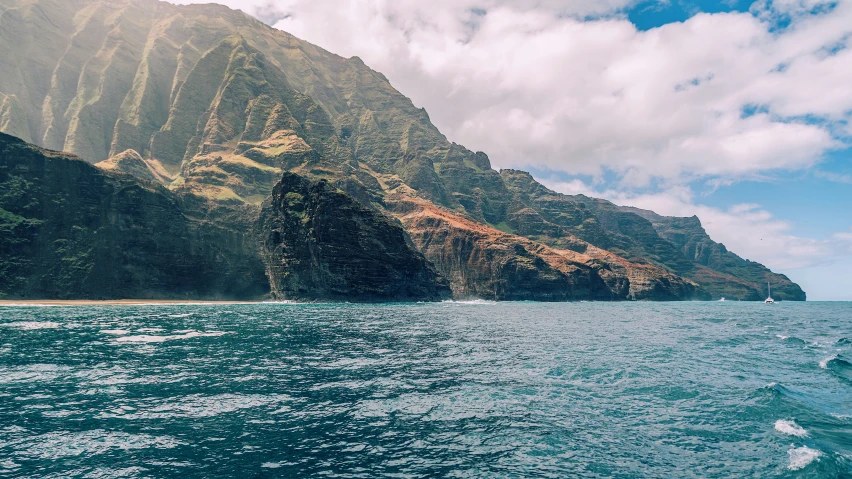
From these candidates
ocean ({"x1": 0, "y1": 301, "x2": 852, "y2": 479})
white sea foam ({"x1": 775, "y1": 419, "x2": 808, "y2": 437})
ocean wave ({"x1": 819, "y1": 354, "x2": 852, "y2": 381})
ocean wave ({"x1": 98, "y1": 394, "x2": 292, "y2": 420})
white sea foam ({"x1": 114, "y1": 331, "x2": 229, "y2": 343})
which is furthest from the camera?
white sea foam ({"x1": 114, "y1": 331, "x2": 229, "y2": 343})

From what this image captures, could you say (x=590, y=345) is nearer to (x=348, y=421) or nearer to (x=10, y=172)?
(x=348, y=421)

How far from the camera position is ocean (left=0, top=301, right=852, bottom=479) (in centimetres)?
1556

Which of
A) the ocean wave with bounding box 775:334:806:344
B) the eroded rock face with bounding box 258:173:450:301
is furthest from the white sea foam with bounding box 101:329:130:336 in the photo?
the eroded rock face with bounding box 258:173:450:301

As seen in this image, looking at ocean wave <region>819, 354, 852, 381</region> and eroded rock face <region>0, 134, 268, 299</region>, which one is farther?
eroded rock face <region>0, 134, 268, 299</region>

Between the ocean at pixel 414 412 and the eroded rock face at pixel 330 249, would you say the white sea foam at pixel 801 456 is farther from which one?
the eroded rock face at pixel 330 249

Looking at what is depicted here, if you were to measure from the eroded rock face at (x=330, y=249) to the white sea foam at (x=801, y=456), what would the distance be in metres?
139

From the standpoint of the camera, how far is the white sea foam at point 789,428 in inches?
774

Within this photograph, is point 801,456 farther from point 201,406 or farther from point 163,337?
point 163,337

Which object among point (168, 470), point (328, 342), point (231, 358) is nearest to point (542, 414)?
point (168, 470)

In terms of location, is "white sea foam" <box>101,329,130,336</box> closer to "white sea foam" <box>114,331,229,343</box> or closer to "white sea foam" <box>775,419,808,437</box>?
"white sea foam" <box>114,331,229,343</box>

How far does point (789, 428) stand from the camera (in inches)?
796

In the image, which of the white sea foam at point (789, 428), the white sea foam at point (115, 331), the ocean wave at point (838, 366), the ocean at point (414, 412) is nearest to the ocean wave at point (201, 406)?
the ocean at point (414, 412)

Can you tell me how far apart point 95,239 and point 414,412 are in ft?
571

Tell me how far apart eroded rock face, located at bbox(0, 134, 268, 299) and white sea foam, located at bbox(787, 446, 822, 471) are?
585 feet
